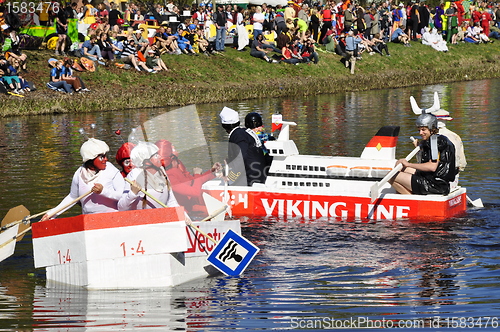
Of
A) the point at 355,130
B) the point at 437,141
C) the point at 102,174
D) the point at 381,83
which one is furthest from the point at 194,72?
the point at 102,174

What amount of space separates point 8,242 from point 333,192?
5547 mm

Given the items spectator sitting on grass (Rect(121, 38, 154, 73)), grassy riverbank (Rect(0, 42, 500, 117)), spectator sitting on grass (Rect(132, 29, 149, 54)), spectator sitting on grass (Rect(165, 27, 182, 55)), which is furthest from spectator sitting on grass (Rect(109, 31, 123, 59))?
spectator sitting on grass (Rect(165, 27, 182, 55))

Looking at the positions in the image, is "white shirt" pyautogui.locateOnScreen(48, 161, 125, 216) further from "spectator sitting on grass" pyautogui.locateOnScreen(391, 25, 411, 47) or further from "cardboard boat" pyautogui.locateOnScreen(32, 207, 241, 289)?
"spectator sitting on grass" pyautogui.locateOnScreen(391, 25, 411, 47)

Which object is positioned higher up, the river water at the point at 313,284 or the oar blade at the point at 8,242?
the oar blade at the point at 8,242

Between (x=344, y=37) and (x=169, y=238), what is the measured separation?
111 feet

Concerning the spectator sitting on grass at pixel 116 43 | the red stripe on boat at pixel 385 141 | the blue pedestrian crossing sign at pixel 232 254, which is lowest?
the blue pedestrian crossing sign at pixel 232 254

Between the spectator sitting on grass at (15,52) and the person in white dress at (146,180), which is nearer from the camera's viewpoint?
the person in white dress at (146,180)

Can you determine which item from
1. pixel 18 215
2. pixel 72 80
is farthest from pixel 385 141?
pixel 72 80

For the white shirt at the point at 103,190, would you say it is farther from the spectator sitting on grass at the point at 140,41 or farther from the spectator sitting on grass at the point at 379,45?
the spectator sitting on grass at the point at 379,45

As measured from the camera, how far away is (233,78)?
36219mm

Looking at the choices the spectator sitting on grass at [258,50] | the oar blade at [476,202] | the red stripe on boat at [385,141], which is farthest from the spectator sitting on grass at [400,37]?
the oar blade at [476,202]

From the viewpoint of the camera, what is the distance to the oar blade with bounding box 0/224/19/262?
1059 centimetres

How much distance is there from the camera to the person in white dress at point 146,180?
942 cm

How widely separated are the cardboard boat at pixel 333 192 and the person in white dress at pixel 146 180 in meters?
3.64
